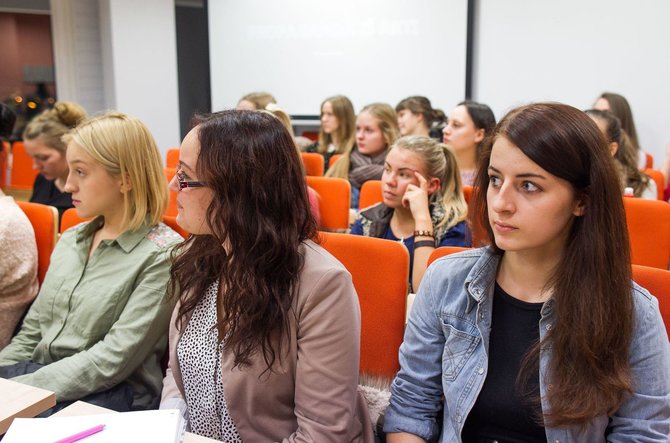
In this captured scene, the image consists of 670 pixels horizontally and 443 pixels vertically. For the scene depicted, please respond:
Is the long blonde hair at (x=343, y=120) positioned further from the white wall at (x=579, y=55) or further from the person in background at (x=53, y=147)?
A: the person in background at (x=53, y=147)

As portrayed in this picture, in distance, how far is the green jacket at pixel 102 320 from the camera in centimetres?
170

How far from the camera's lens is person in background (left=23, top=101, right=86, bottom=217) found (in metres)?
3.23

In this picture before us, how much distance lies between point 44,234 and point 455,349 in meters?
1.67

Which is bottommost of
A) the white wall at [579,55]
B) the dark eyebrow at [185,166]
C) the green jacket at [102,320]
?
the green jacket at [102,320]

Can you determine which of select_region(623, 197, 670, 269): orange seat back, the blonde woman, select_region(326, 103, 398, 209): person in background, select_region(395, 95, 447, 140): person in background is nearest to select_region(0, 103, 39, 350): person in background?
the blonde woman

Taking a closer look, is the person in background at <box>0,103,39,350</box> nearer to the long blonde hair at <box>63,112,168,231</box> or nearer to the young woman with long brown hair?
the long blonde hair at <box>63,112,168,231</box>

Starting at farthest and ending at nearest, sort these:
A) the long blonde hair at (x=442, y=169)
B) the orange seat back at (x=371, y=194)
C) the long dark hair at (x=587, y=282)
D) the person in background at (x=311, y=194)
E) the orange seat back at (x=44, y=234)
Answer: the orange seat back at (x=371, y=194) → the long blonde hair at (x=442, y=169) → the orange seat back at (x=44, y=234) → the person in background at (x=311, y=194) → the long dark hair at (x=587, y=282)

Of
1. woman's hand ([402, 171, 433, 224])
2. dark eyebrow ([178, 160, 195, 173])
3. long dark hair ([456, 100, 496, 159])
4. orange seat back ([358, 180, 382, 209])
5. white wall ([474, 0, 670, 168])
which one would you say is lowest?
orange seat back ([358, 180, 382, 209])

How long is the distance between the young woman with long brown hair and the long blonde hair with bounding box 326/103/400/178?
9.86ft

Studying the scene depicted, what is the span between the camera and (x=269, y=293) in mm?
1269

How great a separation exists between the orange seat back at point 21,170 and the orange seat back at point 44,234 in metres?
3.32

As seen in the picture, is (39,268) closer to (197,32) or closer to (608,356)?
(608,356)

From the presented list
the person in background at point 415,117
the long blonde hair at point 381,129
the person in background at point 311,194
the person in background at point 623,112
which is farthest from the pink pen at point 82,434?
the person in background at point 623,112

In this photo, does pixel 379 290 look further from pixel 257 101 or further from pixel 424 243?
pixel 257 101
